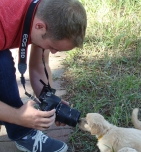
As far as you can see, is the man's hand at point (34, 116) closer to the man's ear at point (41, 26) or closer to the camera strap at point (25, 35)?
the camera strap at point (25, 35)

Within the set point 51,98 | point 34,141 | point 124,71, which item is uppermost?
point 51,98

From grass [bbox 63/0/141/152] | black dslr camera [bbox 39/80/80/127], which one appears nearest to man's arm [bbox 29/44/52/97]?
black dslr camera [bbox 39/80/80/127]

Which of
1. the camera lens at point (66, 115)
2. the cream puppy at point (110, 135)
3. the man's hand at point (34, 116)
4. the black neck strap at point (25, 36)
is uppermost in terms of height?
the black neck strap at point (25, 36)

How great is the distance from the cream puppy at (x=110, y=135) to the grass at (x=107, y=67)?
0.18 metres

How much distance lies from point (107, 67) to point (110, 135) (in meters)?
1.04

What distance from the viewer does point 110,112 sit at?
91.9 inches

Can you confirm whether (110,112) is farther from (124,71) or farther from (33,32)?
(33,32)

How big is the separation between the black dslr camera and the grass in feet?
1.14

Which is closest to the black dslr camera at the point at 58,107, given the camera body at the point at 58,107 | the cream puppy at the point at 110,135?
the camera body at the point at 58,107

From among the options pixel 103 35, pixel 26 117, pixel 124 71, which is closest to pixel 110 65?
pixel 124 71

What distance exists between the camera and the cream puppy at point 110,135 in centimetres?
184

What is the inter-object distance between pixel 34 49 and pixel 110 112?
706 millimetres

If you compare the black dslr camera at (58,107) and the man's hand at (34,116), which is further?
the black dslr camera at (58,107)

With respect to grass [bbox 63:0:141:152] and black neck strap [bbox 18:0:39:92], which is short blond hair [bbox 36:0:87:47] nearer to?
black neck strap [bbox 18:0:39:92]
